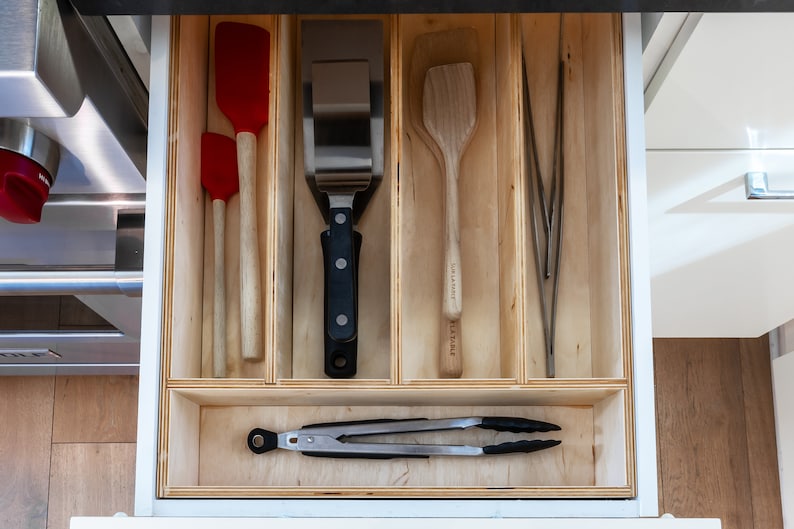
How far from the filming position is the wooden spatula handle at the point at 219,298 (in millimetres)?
1027

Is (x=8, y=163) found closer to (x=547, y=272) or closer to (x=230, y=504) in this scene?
(x=230, y=504)

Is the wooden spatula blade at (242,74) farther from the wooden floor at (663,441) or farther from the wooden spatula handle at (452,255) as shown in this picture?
the wooden floor at (663,441)

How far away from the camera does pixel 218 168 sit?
1055 millimetres

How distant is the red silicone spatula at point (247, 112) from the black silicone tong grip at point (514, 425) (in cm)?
26

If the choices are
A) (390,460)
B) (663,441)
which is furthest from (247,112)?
(663,441)

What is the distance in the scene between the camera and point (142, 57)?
0.96 meters

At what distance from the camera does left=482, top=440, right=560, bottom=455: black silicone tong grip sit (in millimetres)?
996

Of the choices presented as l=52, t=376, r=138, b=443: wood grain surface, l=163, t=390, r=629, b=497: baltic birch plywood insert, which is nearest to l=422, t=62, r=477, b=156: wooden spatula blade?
l=163, t=390, r=629, b=497: baltic birch plywood insert

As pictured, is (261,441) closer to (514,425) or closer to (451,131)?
(514,425)

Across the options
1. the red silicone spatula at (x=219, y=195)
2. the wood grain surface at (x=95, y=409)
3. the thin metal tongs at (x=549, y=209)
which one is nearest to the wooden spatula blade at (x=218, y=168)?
the red silicone spatula at (x=219, y=195)

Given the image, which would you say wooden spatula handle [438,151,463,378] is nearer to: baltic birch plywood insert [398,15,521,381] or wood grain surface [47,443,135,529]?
baltic birch plywood insert [398,15,521,381]

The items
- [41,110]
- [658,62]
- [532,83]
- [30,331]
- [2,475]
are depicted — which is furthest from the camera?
[2,475]

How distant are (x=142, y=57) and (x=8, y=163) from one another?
18 cm

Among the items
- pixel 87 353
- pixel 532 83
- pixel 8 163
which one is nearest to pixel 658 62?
pixel 532 83
